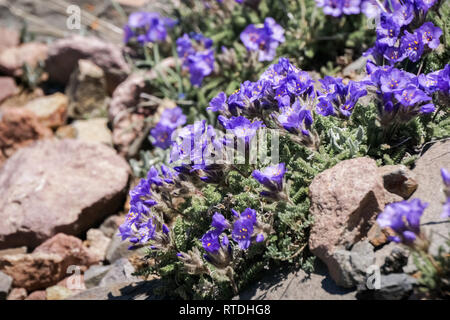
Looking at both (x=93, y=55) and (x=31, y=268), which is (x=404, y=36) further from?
(x=93, y=55)

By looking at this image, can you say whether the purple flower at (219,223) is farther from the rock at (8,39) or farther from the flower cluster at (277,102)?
the rock at (8,39)

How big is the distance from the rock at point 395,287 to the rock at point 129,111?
3792 mm

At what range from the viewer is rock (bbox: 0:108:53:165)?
20.2ft

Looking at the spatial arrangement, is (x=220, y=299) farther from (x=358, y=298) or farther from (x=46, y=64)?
(x=46, y=64)

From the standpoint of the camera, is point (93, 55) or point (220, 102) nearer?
point (220, 102)

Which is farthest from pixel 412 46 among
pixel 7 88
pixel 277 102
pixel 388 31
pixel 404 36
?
pixel 7 88

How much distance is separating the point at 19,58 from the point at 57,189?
330 cm

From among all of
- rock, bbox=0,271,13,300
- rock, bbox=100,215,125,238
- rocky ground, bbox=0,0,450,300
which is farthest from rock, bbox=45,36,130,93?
rock, bbox=0,271,13,300

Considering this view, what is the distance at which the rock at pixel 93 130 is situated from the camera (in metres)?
6.19

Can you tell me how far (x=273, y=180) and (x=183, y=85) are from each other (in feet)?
9.96

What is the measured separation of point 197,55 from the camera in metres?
5.30

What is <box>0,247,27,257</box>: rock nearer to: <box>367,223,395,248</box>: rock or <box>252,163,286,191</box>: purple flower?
<box>252,163,286,191</box>: purple flower

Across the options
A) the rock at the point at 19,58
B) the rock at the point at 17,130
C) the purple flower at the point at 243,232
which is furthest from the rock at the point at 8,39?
the purple flower at the point at 243,232
